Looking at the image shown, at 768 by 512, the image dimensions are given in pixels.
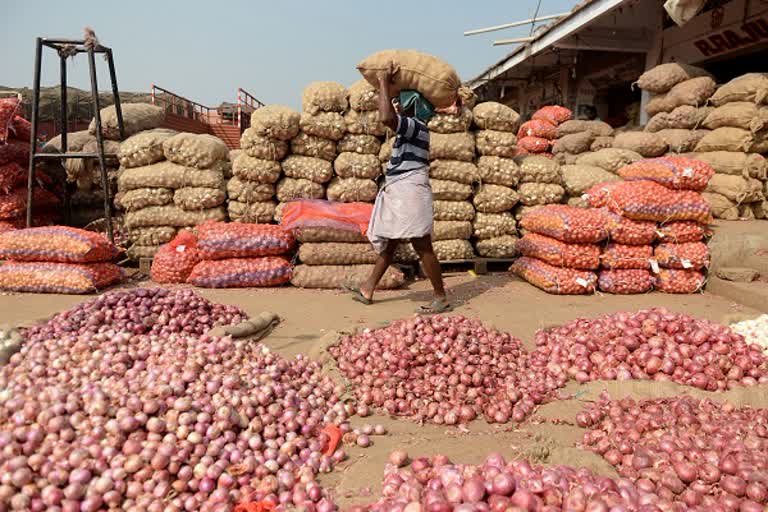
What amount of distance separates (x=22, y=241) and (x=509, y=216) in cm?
471

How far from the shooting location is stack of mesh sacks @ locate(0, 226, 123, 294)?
445cm

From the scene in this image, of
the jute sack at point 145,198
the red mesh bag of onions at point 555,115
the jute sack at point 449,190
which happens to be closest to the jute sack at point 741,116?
the red mesh bag of onions at point 555,115

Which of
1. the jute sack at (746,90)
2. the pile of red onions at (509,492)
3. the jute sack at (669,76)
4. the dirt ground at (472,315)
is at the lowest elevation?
the dirt ground at (472,315)

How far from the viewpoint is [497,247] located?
5.38 metres

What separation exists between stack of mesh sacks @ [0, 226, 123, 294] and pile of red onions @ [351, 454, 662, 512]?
13.0ft

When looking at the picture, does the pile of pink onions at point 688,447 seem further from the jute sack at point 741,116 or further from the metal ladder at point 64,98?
the metal ladder at point 64,98

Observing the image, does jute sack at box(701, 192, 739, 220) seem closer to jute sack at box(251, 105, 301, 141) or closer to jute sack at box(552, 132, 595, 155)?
jute sack at box(552, 132, 595, 155)

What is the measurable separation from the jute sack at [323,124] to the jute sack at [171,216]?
1.26m

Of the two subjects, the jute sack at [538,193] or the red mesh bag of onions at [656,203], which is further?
the jute sack at [538,193]

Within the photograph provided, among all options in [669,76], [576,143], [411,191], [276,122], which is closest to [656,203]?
[411,191]

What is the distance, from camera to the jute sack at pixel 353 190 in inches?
198

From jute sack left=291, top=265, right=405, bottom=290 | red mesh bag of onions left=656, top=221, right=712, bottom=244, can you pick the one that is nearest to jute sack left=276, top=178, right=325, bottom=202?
jute sack left=291, top=265, right=405, bottom=290

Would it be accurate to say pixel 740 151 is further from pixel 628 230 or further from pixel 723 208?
pixel 628 230

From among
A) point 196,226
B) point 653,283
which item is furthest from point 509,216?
point 196,226
